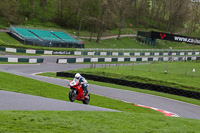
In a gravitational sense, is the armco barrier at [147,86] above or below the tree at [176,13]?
below

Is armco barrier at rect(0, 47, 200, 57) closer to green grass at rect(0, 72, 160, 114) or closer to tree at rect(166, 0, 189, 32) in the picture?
tree at rect(166, 0, 189, 32)

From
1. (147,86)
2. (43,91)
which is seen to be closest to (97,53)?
(147,86)

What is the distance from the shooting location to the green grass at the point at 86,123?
27.5ft

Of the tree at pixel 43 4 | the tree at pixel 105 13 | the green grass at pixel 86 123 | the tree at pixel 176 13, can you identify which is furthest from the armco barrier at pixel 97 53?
the green grass at pixel 86 123

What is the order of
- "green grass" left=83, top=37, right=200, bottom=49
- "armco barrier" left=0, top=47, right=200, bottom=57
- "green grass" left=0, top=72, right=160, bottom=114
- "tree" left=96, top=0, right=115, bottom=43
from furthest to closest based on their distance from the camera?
"tree" left=96, top=0, right=115, bottom=43
"green grass" left=83, top=37, right=200, bottom=49
"armco barrier" left=0, top=47, right=200, bottom=57
"green grass" left=0, top=72, right=160, bottom=114

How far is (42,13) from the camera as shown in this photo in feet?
234

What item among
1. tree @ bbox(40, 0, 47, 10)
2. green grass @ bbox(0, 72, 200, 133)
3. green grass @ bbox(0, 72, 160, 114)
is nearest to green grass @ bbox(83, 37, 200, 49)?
tree @ bbox(40, 0, 47, 10)

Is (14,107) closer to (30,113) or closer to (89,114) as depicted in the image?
(30,113)

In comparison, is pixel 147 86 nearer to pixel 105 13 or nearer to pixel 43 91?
pixel 43 91

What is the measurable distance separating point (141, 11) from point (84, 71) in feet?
238

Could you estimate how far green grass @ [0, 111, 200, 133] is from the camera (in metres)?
8.39

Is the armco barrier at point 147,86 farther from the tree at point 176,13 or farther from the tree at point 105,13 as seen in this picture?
the tree at point 176,13

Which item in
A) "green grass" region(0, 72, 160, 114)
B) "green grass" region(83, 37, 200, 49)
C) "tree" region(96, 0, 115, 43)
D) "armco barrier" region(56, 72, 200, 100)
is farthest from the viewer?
"tree" region(96, 0, 115, 43)

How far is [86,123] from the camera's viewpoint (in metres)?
9.40
